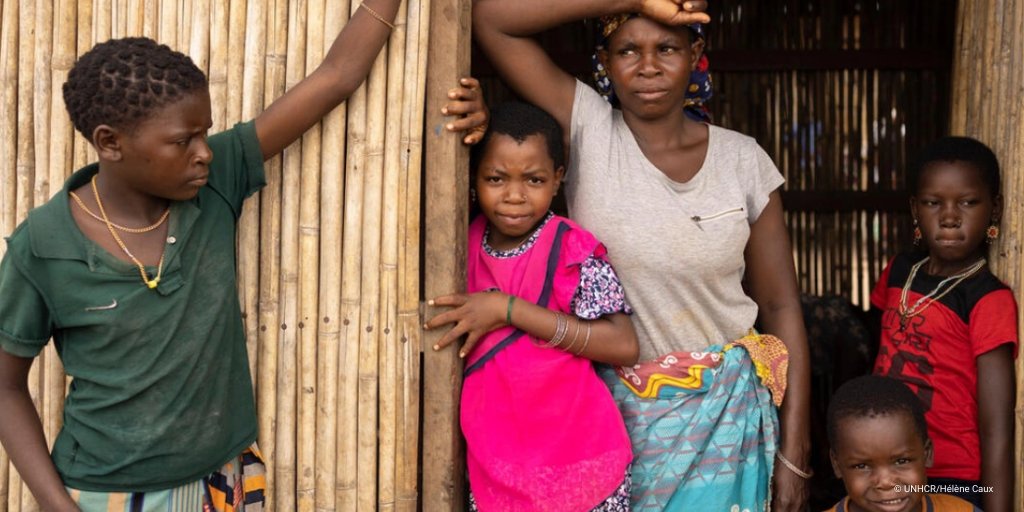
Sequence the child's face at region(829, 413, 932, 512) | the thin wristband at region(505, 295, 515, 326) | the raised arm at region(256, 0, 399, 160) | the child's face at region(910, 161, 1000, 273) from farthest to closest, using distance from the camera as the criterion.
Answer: the child's face at region(910, 161, 1000, 273)
the child's face at region(829, 413, 932, 512)
the thin wristband at region(505, 295, 515, 326)
the raised arm at region(256, 0, 399, 160)

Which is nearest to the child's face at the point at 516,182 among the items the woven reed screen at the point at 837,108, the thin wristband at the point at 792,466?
the thin wristband at the point at 792,466

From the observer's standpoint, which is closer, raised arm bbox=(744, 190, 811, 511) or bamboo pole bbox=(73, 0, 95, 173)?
bamboo pole bbox=(73, 0, 95, 173)

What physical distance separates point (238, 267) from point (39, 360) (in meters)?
0.58

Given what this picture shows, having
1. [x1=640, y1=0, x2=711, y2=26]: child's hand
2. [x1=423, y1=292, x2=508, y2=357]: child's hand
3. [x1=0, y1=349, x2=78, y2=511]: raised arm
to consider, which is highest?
[x1=640, y1=0, x2=711, y2=26]: child's hand

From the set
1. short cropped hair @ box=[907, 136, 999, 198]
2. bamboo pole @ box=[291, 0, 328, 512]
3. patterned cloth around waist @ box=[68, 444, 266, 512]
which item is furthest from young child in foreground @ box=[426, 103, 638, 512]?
short cropped hair @ box=[907, 136, 999, 198]

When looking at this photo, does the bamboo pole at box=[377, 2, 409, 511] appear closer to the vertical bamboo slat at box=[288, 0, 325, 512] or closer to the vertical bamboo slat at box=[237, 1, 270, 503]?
the vertical bamboo slat at box=[288, 0, 325, 512]

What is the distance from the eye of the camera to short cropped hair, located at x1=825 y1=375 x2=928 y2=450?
3.04 metres

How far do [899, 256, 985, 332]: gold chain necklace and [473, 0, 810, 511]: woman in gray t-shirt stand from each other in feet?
1.48

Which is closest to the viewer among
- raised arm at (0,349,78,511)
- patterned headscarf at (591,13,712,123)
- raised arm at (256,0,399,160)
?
raised arm at (0,349,78,511)

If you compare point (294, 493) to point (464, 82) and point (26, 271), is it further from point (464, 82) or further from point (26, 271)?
point (464, 82)

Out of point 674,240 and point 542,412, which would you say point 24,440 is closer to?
point 542,412

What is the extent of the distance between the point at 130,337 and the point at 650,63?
5.05ft

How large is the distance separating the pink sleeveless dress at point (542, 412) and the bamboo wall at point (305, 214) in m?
0.21

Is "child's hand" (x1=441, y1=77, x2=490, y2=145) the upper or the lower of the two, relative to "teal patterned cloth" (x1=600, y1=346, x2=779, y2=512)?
upper
